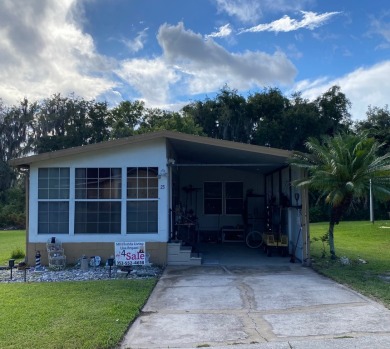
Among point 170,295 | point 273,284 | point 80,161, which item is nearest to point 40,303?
point 170,295

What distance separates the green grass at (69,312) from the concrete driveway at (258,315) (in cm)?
28

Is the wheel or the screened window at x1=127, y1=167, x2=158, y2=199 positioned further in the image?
the wheel

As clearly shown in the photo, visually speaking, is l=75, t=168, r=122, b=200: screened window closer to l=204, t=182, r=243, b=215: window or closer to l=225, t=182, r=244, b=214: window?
l=204, t=182, r=243, b=215: window

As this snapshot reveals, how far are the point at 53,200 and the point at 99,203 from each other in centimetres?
120

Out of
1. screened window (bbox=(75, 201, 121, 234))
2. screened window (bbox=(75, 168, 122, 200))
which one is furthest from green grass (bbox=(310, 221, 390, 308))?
screened window (bbox=(75, 168, 122, 200))

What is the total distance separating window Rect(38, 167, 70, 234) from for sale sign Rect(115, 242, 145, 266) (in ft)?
5.99

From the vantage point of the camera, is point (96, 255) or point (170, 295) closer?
point (170, 295)

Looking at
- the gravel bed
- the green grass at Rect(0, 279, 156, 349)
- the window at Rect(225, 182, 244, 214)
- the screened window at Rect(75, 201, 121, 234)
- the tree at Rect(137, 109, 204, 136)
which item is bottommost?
the gravel bed

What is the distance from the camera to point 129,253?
34.8ft

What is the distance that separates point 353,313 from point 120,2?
9.14 metres

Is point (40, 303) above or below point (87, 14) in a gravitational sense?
below

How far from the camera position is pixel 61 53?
521 inches

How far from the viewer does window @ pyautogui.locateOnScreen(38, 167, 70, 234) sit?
11.6m

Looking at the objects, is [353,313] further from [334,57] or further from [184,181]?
[184,181]
